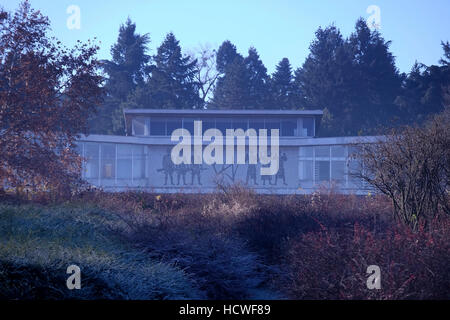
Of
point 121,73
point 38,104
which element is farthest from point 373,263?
point 121,73

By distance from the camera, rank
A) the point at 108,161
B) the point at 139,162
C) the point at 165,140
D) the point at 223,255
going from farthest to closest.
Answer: the point at 165,140
the point at 139,162
the point at 108,161
the point at 223,255

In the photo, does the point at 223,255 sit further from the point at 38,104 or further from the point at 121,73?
the point at 121,73

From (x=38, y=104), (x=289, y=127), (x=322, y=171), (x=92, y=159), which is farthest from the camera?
Answer: (x=289, y=127)

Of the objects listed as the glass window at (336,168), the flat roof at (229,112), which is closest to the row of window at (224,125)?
the flat roof at (229,112)

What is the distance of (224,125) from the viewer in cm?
3300

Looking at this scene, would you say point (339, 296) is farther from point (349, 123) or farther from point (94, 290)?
point (349, 123)

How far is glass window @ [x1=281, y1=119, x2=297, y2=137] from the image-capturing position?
108 ft

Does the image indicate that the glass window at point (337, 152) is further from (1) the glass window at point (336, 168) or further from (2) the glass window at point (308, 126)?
(2) the glass window at point (308, 126)

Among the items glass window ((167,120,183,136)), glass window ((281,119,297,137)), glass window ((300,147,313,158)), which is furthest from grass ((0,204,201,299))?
glass window ((281,119,297,137))

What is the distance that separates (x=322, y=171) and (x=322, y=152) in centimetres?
113

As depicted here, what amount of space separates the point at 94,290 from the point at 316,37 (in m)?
48.2

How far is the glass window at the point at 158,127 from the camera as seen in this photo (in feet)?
107

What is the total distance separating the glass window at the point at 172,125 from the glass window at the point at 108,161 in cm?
489

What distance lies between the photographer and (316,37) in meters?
51.0
